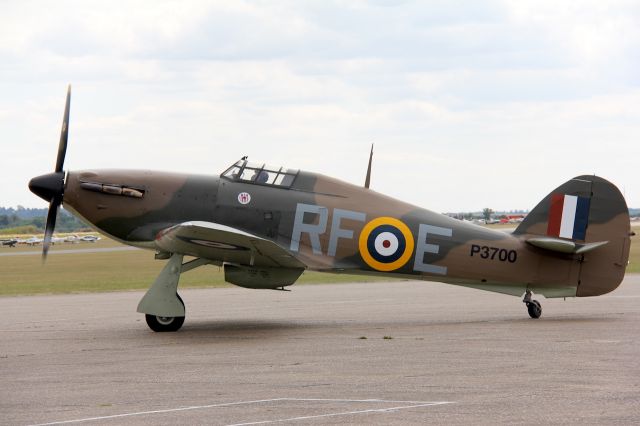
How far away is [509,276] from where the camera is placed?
50.3 feet

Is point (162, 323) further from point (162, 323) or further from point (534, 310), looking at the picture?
point (534, 310)

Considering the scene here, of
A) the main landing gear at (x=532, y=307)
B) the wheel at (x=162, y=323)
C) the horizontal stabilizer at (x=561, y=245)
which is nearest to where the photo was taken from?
the wheel at (x=162, y=323)

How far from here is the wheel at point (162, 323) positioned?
46.2 ft

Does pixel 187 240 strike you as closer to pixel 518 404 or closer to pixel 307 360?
pixel 307 360

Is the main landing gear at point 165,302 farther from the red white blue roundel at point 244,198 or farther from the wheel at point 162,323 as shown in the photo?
the red white blue roundel at point 244,198

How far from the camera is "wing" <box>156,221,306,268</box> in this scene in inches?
520

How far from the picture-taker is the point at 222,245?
1382 centimetres

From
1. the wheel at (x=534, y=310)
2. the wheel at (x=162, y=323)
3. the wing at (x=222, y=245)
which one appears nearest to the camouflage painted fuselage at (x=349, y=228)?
the wheel at (x=534, y=310)

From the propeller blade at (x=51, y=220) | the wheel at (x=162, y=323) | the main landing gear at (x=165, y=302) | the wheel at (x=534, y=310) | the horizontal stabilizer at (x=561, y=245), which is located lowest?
the wheel at (x=162, y=323)

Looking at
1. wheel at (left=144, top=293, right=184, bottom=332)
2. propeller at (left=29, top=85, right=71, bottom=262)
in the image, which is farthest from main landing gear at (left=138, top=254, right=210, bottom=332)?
propeller at (left=29, top=85, right=71, bottom=262)

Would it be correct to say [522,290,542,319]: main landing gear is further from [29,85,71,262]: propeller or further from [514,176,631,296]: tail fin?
[29,85,71,262]: propeller

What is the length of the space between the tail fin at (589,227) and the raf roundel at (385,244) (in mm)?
2189

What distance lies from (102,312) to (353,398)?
36.7 feet

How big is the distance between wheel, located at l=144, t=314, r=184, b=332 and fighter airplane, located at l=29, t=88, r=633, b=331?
0.05 ft
